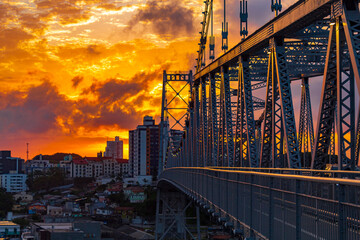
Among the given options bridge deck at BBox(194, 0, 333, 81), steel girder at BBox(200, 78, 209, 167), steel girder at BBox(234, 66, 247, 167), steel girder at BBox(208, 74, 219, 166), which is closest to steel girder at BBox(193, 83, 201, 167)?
steel girder at BBox(200, 78, 209, 167)

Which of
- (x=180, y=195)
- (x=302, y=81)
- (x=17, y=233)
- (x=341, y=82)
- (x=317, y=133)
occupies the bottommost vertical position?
(x=17, y=233)

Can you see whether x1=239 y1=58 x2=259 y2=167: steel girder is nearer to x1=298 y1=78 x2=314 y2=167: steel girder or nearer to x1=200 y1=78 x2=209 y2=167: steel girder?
x1=298 y1=78 x2=314 y2=167: steel girder

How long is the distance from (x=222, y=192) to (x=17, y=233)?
79.5m

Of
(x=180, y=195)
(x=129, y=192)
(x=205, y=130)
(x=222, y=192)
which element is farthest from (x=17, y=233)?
(x=222, y=192)

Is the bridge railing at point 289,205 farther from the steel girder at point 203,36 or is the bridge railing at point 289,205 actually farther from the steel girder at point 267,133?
the steel girder at point 203,36

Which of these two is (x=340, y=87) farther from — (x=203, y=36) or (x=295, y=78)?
(x=203, y=36)

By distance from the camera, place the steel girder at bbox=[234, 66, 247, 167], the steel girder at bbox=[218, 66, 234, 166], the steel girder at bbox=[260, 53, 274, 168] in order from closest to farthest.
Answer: the steel girder at bbox=[260, 53, 274, 168], the steel girder at bbox=[234, 66, 247, 167], the steel girder at bbox=[218, 66, 234, 166]

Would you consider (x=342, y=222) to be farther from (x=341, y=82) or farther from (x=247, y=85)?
(x=247, y=85)

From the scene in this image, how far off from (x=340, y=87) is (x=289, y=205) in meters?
6.42

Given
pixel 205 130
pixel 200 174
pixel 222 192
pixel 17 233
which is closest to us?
pixel 222 192

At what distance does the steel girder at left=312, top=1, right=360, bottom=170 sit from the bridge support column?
4624 cm

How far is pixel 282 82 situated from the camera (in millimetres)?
23781

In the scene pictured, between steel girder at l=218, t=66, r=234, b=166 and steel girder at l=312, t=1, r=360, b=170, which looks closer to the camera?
steel girder at l=312, t=1, r=360, b=170

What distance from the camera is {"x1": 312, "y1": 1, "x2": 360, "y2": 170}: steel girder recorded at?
17078 mm
